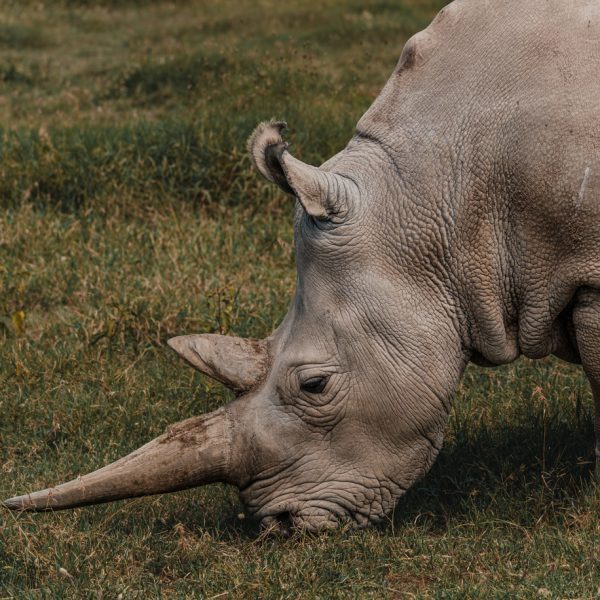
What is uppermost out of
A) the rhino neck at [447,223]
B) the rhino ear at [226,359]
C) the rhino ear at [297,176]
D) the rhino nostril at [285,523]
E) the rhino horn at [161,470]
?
the rhino ear at [297,176]

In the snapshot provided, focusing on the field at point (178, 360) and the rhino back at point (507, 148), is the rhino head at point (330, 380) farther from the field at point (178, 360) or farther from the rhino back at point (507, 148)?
the field at point (178, 360)

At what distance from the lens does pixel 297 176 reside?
4832mm

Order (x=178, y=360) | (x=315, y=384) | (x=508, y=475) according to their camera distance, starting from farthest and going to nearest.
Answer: (x=178, y=360)
(x=508, y=475)
(x=315, y=384)

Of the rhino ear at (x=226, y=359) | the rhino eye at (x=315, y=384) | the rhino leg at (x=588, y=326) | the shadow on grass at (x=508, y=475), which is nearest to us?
the rhino leg at (x=588, y=326)

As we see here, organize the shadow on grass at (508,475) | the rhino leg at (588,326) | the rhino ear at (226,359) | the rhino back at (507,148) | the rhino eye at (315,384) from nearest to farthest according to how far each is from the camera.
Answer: the rhino back at (507,148), the rhino leg at (588,326), the rhino eye at (315,384), the rhino ear at (226,359), the shadow on grass at (508,475)

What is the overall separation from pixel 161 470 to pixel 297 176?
3.99 feet

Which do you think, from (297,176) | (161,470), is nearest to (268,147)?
(297,176)

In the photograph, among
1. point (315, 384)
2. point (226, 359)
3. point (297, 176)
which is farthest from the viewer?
point (226, 359)

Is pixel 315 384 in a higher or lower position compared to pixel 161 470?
higher

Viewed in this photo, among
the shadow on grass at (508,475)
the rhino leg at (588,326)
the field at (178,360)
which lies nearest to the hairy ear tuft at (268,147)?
the rhino leg at (588,326)

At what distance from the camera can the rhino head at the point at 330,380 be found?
4.97 m

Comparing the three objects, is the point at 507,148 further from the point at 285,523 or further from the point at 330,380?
the point at 285,523

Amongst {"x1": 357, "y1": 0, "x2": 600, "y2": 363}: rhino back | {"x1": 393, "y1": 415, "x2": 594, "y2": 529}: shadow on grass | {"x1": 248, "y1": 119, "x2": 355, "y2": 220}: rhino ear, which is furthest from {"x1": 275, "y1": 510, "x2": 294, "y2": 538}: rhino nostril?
{"x1": 248, "y1": 119, "x2": 355, "y2": 220}: rhino ear

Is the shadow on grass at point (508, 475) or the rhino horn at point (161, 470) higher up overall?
the rhino horn at point (161, 470)
